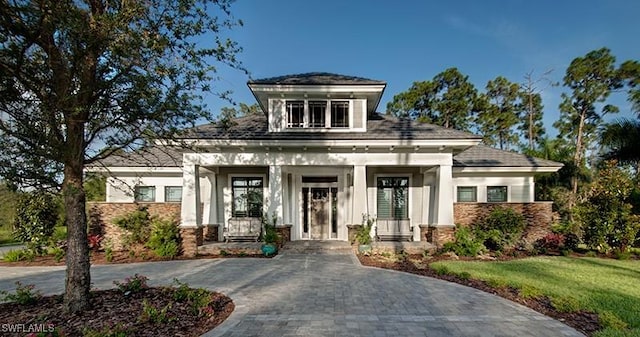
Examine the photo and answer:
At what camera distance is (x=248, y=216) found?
530 inches

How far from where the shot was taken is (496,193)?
15.2 m

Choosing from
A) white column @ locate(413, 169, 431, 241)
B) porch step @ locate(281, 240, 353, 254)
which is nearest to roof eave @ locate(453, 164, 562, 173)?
white column @ locate(413, 169, 431, 241)

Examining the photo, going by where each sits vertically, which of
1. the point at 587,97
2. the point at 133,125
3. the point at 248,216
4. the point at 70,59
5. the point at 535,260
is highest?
the point at 587,97

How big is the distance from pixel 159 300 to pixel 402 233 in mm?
9898

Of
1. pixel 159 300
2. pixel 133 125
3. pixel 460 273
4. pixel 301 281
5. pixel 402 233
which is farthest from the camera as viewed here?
pixel 402 233

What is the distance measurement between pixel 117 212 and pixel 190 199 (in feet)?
11.6

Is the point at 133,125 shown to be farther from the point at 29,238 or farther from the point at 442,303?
the point at 29,238

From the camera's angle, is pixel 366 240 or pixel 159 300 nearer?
pixel 159 300

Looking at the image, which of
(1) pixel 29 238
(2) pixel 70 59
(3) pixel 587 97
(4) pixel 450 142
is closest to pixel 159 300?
(2) pixel 70 59

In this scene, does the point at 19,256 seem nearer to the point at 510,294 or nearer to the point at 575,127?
the point at 510,294

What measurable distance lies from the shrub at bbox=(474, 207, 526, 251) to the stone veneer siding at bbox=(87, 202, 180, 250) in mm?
11267

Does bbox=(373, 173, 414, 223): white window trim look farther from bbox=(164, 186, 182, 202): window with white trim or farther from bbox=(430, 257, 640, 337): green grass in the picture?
bbox=(164, 186, 182, 202): window with white trim

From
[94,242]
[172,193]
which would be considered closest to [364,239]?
[172,193]

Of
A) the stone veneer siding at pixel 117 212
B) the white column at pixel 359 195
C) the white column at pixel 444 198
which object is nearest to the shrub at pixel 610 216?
the white column at pixel 444 198
